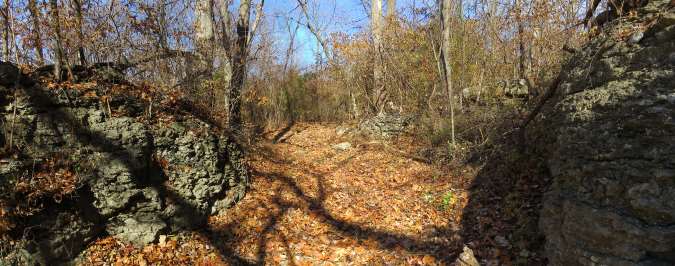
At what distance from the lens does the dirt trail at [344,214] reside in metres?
4.76

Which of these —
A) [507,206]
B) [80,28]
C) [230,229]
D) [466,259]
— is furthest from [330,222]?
[80,28]

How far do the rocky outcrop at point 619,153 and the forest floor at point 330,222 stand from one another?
4.70ft

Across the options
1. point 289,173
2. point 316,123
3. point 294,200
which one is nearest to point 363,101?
point 316,123

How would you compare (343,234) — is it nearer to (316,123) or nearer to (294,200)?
(294,200)

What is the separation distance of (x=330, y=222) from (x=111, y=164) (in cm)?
321

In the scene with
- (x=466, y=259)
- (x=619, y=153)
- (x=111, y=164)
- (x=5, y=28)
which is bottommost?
(x=466, y=259)

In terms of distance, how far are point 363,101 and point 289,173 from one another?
18.1 ft

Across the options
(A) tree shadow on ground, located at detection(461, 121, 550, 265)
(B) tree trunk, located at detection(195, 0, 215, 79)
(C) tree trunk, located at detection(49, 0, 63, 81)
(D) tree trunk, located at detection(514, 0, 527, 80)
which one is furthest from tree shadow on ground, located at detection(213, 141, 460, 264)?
(D) tree trunk, located at detection(514, 0, 527, 80)

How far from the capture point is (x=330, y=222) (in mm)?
5609

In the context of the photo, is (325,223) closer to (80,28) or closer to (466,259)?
(466,259)

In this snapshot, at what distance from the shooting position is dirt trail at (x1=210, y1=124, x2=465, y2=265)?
4.76 meters

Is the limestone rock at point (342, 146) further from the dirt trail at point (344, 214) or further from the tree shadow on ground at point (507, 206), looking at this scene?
the tree shadow on ground at point (507, 206)

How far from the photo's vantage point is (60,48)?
15.2 feet

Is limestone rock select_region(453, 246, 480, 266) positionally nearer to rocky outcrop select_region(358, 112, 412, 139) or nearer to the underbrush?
the underbrush
